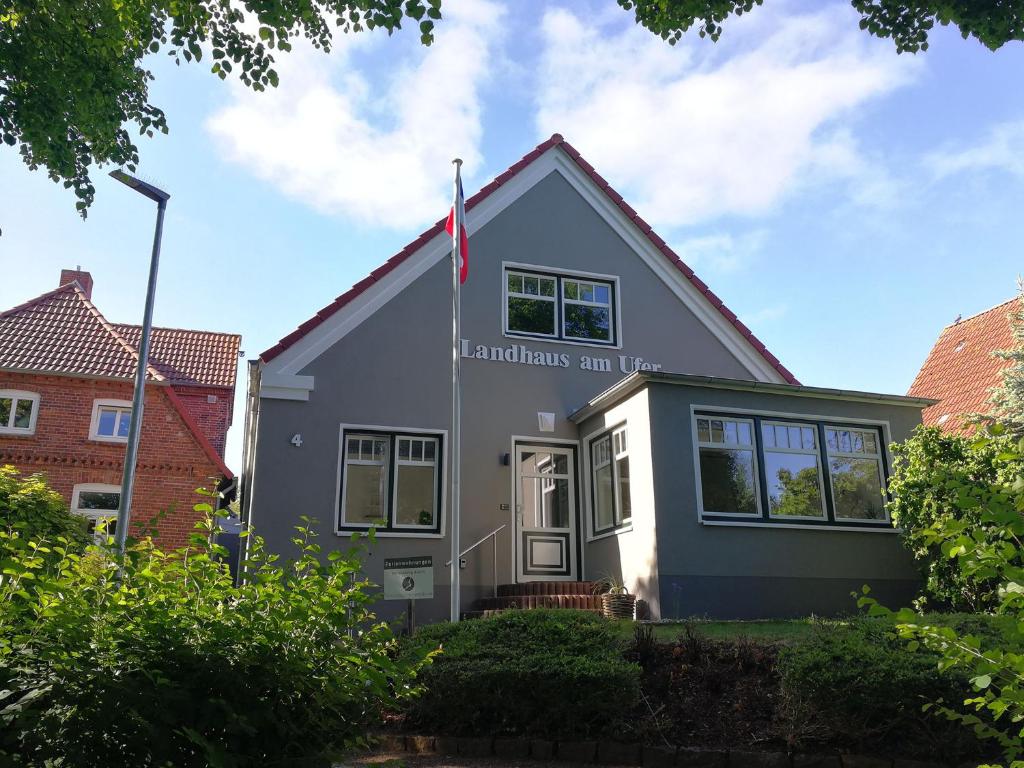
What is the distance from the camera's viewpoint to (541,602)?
1252 centimetres

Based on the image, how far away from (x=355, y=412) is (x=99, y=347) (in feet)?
44.3

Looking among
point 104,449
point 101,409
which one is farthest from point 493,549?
point 101,409

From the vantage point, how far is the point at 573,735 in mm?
6586

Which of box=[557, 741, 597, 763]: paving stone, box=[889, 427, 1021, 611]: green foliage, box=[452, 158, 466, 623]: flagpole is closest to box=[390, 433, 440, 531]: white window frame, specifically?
box=[452, 158, 466, 623]: flagpole

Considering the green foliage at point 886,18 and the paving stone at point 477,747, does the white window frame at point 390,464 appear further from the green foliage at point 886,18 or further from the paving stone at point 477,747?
the green foliage at point 886,18

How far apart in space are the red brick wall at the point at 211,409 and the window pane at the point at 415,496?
14484 millimetres

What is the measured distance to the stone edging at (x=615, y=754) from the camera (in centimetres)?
604

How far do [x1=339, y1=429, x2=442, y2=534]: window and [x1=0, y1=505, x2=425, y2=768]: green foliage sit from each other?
32.0 feet

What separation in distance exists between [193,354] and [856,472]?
870 inches

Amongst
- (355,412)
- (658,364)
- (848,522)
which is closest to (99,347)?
(355,412)

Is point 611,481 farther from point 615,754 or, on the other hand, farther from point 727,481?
point 615,754

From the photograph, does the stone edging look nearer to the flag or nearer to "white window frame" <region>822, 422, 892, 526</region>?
"white window frame" <region>822, 422, 892, 526</region>

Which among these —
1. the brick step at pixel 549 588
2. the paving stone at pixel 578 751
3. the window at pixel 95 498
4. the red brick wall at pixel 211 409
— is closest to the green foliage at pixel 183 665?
the paving stone at pixel 578 751

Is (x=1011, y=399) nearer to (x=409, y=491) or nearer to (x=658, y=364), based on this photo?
(x=658, y=364)
